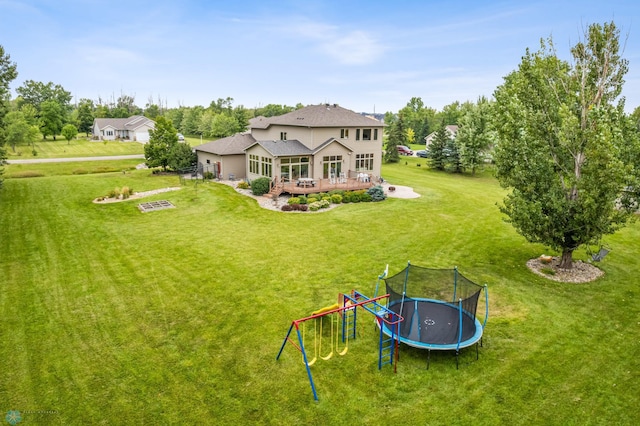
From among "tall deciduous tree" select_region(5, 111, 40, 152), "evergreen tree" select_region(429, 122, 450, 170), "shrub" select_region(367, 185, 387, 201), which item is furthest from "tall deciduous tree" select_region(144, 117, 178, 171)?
"tall deciduous tree" select_region(5, 111, 40, 152)

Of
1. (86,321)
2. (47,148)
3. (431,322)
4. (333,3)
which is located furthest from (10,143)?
(431,322)

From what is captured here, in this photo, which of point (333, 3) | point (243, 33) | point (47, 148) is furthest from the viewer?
point (47, 148)

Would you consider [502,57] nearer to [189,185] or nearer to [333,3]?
[333,3]

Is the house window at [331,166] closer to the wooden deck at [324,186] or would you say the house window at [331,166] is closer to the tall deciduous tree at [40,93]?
the wooden deck at [324,186]

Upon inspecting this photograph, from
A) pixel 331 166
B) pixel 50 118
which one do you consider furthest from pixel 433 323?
pixel 50 118

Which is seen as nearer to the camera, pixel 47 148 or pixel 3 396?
pixel 3 396

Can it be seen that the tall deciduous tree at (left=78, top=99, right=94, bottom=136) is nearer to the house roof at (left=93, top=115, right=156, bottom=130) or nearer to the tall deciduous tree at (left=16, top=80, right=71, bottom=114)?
the house roof at (left=93, top=115, right=156, bottom=130)

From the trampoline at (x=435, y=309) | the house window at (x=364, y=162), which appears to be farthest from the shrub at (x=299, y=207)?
the trampoline at (x=435, y=309)
